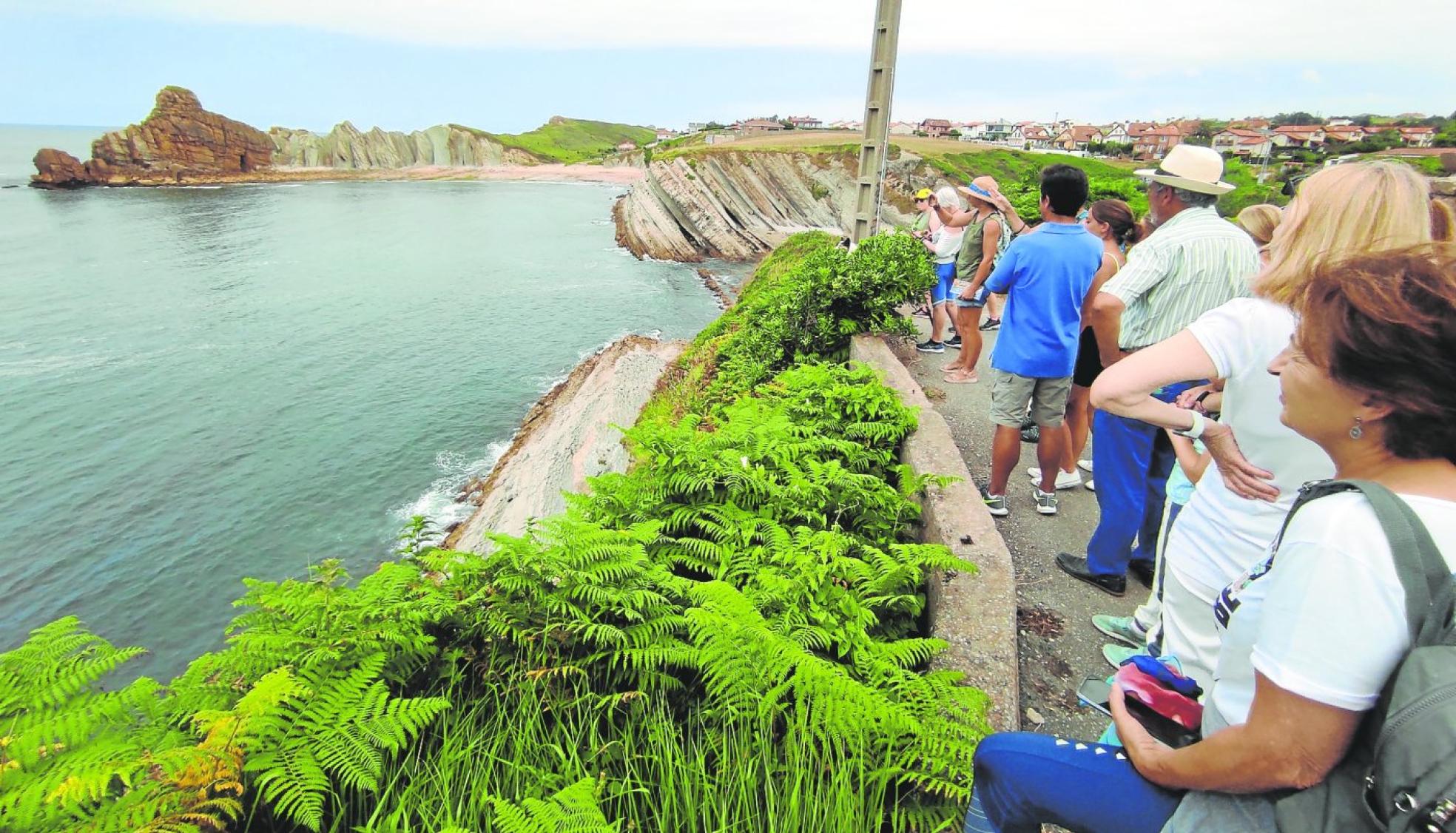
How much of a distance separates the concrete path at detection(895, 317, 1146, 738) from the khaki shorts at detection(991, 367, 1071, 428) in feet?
2.36

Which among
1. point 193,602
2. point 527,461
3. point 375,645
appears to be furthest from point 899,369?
point 193,602

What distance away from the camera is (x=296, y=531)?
1329 centimetres

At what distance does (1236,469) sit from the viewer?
93.6 inches

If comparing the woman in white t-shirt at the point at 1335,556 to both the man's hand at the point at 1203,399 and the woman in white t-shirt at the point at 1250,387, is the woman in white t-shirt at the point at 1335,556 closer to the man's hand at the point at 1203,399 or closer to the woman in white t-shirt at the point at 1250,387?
the woman in white t-shirt at the point at 1250,387

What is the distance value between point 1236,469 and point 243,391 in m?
23.6

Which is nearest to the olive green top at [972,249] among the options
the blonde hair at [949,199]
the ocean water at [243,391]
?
the blonde hair at [949,199]

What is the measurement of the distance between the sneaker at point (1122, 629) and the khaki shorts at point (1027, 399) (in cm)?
141

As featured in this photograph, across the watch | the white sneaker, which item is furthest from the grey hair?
the white sneaker

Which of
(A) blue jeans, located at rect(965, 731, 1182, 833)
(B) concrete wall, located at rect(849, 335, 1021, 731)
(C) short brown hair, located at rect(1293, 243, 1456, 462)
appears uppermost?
(C) short brown hair, located at rect(1293, 243, 1456, 462)

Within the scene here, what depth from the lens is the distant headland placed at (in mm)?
81125

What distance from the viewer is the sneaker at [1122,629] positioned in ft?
11.6

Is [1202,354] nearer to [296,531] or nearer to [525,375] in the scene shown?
[296,531]

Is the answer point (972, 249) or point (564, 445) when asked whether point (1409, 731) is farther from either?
point (564, 445)

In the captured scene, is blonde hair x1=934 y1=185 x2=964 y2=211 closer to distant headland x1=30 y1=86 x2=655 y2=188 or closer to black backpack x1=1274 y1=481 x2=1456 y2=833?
black backpack x1=1274 y1=481 x2=1456 y2=833
